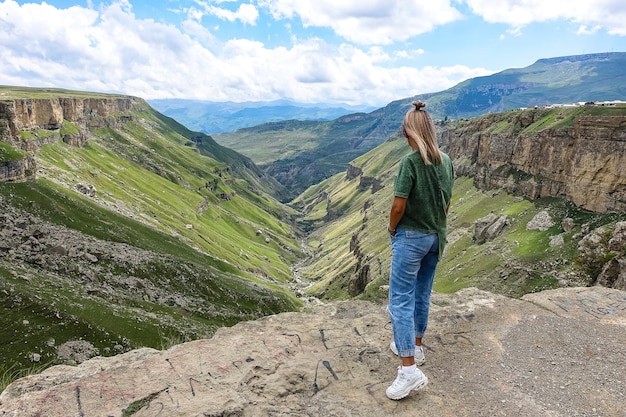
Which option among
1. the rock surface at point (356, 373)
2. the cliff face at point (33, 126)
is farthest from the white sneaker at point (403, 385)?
→ the cliff face at point (33, 126)

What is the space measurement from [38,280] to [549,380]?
2615 inches

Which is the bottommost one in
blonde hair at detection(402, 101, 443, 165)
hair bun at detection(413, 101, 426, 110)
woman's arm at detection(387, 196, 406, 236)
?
woman's arm at detection(387, 196, 406, 236)

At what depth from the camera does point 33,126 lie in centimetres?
13900

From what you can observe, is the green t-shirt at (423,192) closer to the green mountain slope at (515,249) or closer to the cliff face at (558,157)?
the green mountain slope at (515,249)

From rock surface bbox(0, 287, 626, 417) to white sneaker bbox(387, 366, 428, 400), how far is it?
227 mm

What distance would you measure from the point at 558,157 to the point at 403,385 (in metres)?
85.2

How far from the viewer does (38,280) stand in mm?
57688

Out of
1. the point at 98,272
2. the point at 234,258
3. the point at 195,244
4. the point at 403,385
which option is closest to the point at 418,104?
the point at 403,385

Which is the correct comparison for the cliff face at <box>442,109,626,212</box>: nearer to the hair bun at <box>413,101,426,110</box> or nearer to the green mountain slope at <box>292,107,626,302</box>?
the green mountain slope at <box>292,107,626,302</box>

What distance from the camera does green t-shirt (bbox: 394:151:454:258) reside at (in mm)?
9586

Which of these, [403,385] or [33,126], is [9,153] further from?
[403,385]

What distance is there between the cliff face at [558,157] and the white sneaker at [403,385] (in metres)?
69.1

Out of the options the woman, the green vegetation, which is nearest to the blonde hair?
the woman

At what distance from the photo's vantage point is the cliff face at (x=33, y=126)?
84.1 metres
